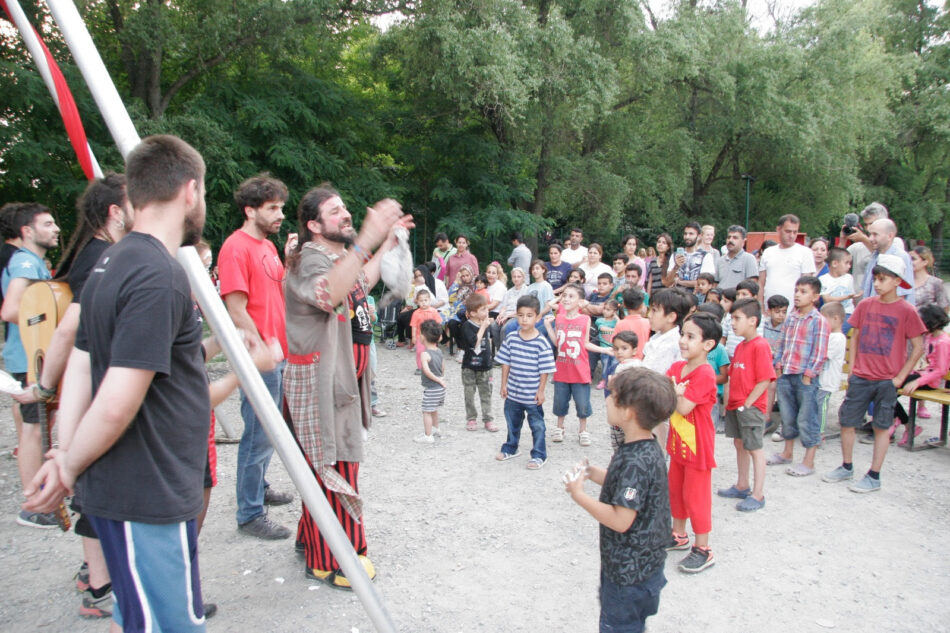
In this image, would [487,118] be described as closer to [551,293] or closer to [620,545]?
[551,293]

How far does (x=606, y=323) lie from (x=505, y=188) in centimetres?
872

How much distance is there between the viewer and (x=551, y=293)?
9297 mm

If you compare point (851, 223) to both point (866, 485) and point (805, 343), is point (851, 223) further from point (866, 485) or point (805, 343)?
point (866, 485)

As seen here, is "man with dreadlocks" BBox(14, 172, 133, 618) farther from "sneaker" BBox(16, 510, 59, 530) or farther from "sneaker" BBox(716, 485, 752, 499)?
"sneaker" BBox(716, 485, 752, 499)

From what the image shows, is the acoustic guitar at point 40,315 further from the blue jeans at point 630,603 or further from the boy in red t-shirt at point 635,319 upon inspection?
the boy in red t-shirt at point 635,319

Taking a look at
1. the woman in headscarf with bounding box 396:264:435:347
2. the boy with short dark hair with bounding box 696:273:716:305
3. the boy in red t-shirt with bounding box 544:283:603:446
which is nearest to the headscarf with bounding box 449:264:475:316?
the woman in headscarf with bounding box 396:264:435:347

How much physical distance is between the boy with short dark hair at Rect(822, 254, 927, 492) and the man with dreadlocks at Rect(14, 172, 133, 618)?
5080 millimetres

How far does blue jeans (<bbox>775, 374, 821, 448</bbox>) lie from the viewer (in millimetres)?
5383

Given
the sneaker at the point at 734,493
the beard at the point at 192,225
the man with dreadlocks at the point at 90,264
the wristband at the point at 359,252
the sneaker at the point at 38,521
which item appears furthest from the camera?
the sneaker at the point at 734,493

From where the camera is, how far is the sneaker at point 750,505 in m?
4.61

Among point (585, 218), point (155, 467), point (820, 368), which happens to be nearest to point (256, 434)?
point (155, 467)

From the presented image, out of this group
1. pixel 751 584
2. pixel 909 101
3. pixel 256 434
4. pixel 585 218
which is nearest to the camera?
pixel 751 584

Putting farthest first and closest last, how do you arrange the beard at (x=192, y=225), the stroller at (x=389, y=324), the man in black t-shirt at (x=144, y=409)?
the stroller at (x=389, y=324), the beard at (x=192, y=225), the man in black t-shirt at (x=144, y=409)

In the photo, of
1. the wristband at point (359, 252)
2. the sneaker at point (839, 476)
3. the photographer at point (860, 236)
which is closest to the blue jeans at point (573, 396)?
the sneaker at point (839, 476)
